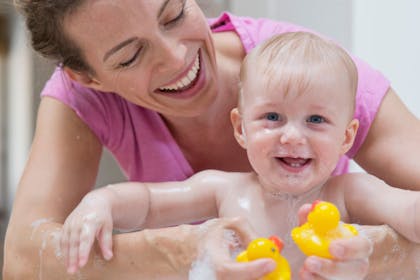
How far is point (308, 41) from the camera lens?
41.1 inches

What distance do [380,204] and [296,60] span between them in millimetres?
250

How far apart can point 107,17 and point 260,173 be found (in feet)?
1.09

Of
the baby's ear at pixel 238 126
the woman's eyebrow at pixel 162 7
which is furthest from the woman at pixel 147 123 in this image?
the baby's ear at pixel 238 126

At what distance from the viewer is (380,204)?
104cm

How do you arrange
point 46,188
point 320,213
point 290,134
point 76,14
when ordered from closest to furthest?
point 320,213
point 290,134
point 76,14
point 46,188

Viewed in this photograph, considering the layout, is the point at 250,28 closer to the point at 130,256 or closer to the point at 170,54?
the point at 170,54

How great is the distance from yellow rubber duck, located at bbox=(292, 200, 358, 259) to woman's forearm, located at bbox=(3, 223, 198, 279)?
16 cm

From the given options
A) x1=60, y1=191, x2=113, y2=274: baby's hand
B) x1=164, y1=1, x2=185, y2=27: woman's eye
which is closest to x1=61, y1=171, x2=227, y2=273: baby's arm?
x1=60, y1=191, x2=113, y2=274: baby's hand

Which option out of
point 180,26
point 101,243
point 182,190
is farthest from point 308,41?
point 101,243

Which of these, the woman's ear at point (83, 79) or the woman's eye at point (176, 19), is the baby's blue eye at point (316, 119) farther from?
the woman's ear at point (83, 79)

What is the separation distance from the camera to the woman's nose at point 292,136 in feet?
3.17

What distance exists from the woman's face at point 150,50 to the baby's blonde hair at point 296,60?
122mm

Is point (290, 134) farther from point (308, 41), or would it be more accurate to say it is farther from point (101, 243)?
point (101, 243)

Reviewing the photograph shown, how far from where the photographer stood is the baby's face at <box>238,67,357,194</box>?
992 mm
